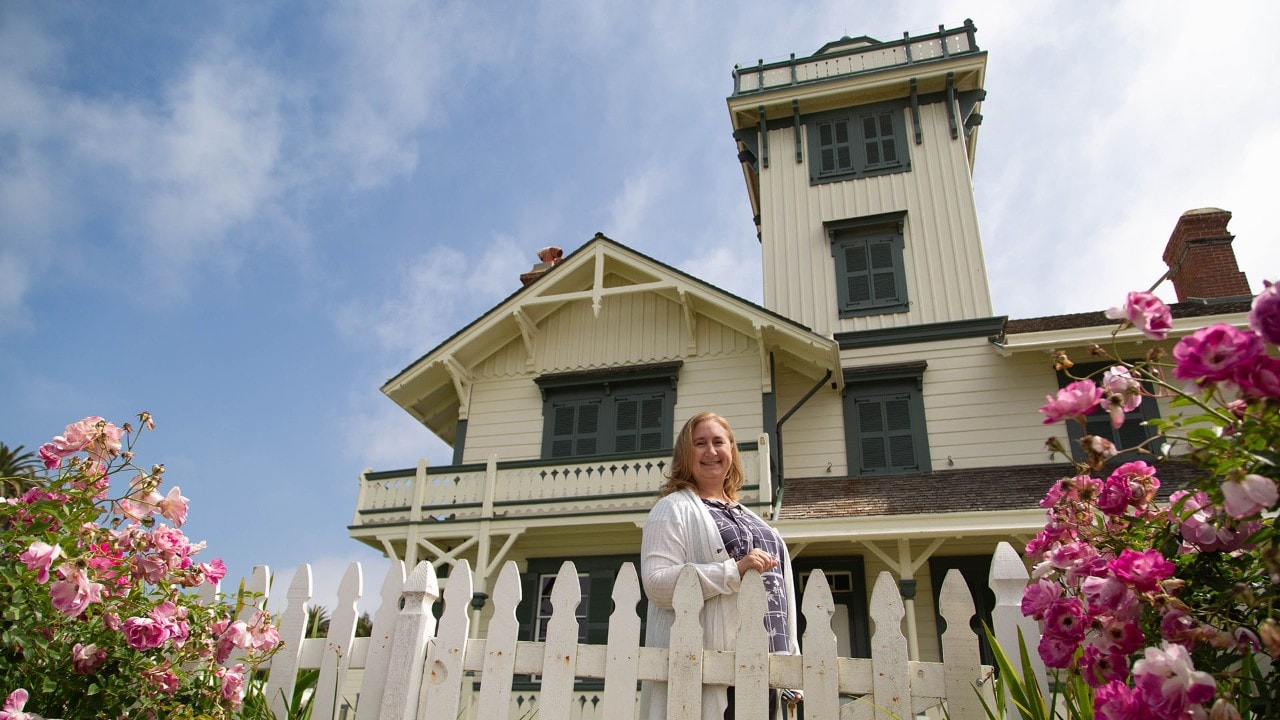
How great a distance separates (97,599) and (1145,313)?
321cm

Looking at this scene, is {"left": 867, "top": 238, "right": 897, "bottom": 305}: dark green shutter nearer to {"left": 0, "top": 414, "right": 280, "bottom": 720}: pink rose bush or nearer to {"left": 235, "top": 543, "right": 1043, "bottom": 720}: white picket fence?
{"left": 235, "top": 543, "right": 1043, "bottom": 720}: white picket fence

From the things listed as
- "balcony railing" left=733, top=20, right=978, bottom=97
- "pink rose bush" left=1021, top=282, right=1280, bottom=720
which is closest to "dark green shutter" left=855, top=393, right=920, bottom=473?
"balcony railing" left=733, top=20, right=978, bottom=97

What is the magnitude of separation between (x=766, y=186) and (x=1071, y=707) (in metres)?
13.8

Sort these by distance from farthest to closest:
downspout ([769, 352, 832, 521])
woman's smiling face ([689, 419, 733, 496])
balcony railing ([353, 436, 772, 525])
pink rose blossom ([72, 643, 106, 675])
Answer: downspout ([769, 352, 832, 521]), balcony railing ([353, 436, 772, 525]), woman's smiling face ([689, 419, 733, 496]), pink rose blossom ([72, 643, 106, 675])

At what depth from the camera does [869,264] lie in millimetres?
14000

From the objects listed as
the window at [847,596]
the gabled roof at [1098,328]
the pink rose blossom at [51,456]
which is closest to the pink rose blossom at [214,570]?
the pink rose blossom at [51,456]

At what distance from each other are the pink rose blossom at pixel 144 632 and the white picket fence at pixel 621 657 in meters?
0.80

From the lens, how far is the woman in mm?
3049

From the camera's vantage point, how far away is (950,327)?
508 inches

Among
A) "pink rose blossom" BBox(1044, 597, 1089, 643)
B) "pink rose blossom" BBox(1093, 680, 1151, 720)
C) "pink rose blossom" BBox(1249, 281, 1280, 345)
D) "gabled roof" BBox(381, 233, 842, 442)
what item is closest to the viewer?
"pink rose blossom" BBox(1249, 281, 1280, 345)

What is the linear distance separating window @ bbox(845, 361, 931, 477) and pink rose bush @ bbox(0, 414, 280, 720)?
10.4 metres

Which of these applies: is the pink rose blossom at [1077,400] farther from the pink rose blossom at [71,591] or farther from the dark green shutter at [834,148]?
the dark green shutter at [834,148]

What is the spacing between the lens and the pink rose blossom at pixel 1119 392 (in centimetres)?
190

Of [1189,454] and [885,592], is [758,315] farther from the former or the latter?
[1189,454]
